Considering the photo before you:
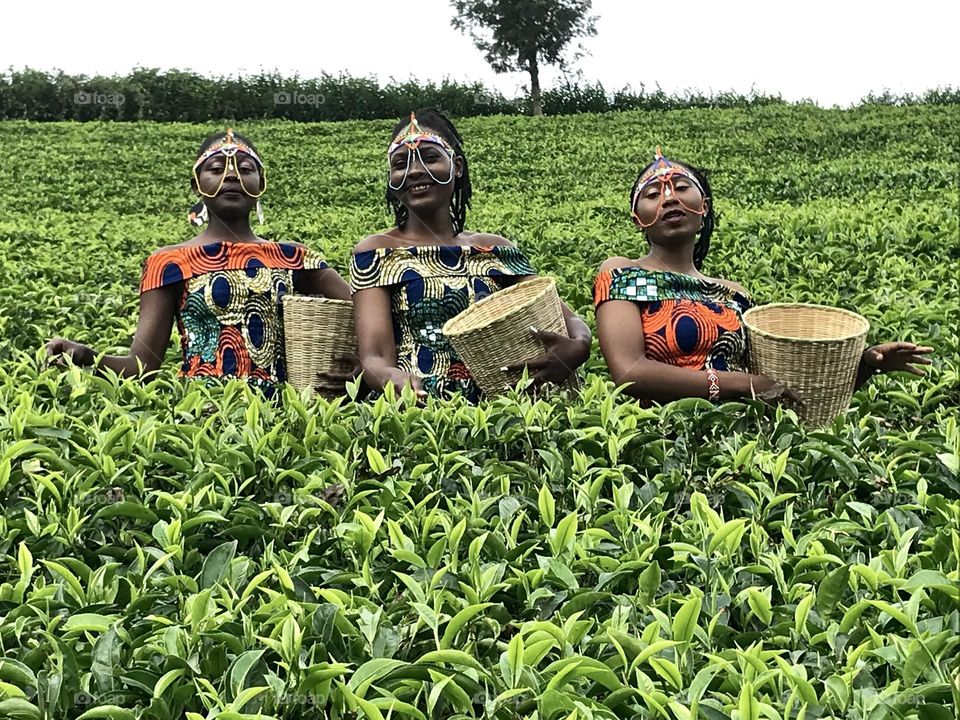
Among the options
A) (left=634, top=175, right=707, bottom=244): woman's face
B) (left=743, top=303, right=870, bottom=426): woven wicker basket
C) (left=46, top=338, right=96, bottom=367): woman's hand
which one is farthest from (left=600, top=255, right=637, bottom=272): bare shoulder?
(left=46, top=338, right=96, bottom=367): woman's hand

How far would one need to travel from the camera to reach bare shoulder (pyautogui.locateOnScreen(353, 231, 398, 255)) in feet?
11.6

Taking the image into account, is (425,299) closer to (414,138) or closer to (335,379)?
(335,379)

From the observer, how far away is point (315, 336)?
3.55 m

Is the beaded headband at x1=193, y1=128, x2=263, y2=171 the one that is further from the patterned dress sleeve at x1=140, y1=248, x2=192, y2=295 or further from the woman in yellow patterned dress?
A: the woman in yellow patterned dress

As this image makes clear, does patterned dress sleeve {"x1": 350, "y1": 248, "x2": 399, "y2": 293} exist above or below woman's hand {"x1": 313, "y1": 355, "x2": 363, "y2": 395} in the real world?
above

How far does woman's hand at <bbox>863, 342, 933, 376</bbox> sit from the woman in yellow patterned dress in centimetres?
83

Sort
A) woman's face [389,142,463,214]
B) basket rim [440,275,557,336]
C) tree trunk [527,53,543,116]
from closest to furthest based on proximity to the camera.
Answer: basket rim [440,275,557,336] → woman's face [389,142,463,214] → tree trunk [527,53,543,116]

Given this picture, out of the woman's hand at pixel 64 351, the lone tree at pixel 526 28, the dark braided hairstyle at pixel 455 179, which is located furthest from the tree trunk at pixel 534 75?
the woman's hand at pixel 64 351

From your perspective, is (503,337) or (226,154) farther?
(226,154)

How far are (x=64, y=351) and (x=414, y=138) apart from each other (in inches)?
52.1

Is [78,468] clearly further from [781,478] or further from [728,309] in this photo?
[728,309]

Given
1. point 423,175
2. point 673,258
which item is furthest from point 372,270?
point 673,258

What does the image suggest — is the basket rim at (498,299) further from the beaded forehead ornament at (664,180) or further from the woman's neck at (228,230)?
the woman's neck at (228,230)

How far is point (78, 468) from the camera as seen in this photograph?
7.36 ft
